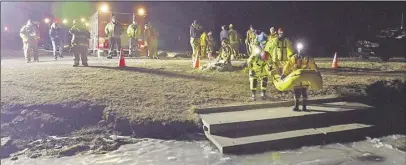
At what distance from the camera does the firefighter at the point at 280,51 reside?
22.1 ft

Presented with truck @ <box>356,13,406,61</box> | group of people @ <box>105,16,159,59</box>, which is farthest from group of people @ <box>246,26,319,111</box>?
group of people @ <box>105,16,159,59</box>

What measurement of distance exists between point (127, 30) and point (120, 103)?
1.73 metres

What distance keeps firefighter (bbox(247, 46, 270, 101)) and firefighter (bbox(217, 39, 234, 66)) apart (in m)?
0.65

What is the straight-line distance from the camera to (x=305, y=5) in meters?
7.39

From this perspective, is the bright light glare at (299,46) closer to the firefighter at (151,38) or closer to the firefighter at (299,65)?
the firefighter at (299,65)

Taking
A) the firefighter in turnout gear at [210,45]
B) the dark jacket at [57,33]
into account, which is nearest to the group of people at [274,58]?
the firefighter in turnout gear at [210,45]

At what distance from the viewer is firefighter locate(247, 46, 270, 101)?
275 inches

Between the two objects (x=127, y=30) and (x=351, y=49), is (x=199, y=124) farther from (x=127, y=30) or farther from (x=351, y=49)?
(x=351, y=49)

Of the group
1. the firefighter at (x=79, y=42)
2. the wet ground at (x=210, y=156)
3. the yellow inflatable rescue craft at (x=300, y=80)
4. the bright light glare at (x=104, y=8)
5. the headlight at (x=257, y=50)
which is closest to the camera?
the wet ground at (x=210, y=156)

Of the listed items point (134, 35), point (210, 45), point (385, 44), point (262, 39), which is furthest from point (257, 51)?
point (385, 44)

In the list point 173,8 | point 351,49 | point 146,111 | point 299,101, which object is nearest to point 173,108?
point 146,111

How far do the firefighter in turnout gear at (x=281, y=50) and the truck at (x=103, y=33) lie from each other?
2755mm

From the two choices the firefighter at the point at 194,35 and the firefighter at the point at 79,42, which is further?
the firefighter at the point at 79,42

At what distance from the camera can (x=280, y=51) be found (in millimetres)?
6824
